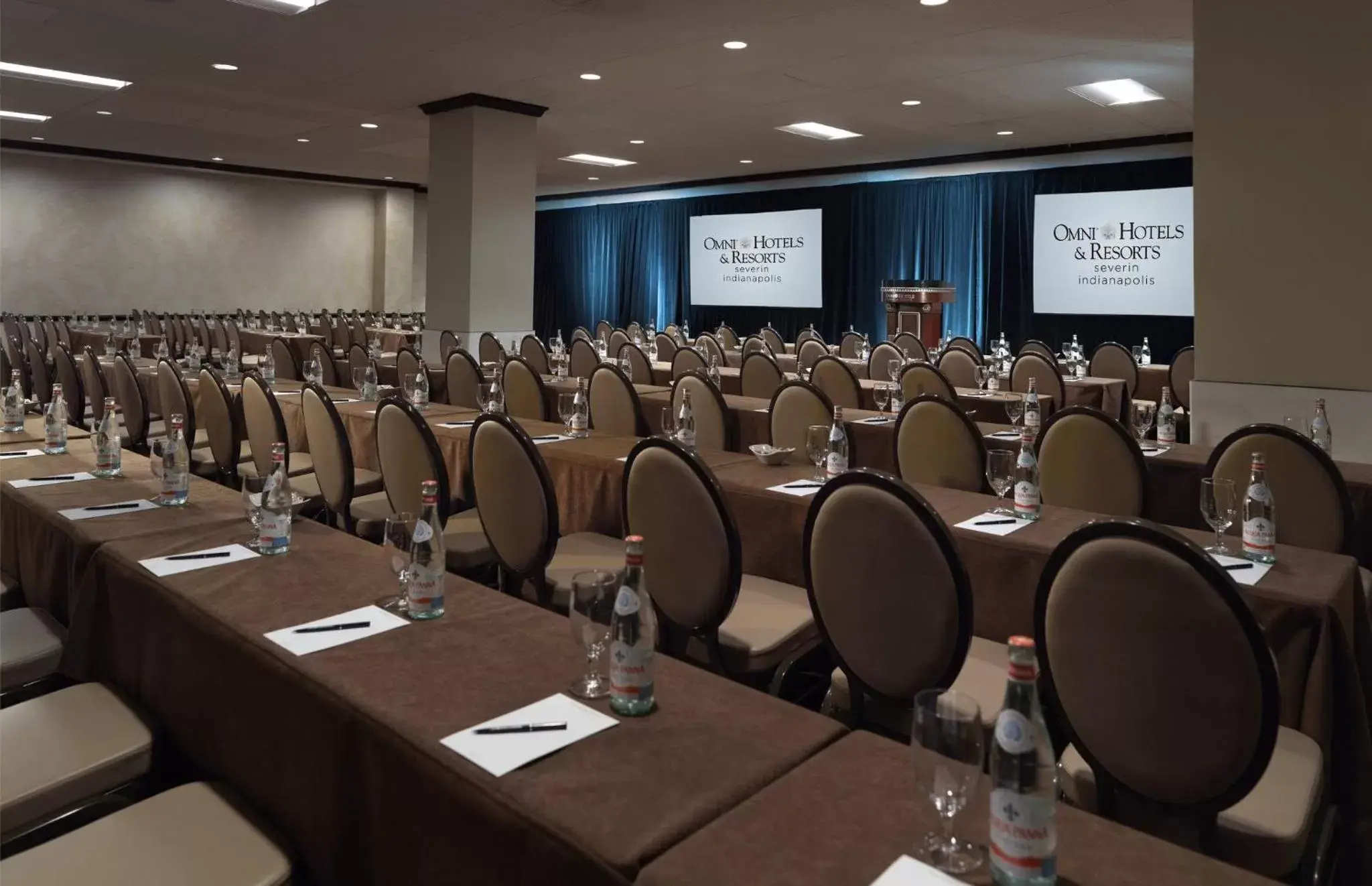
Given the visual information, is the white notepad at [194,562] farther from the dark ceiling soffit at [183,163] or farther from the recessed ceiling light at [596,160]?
the dark ceiling soffit at [183,163]

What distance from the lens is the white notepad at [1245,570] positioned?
238 cm

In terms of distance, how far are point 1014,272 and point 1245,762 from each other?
1276 cm

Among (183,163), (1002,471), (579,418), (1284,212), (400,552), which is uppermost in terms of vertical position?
(183,163)

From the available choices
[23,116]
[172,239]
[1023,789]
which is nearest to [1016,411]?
[1023,789]

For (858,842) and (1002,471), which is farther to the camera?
(1002,471)

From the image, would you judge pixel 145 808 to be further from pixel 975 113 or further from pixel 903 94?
pixel 975 113

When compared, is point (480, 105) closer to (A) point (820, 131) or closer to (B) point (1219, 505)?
(A) point (820, 131)

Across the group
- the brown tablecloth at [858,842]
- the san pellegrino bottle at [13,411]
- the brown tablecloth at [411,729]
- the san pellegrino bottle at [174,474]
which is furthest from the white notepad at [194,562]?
the san pellegrino bottle at [13,411]

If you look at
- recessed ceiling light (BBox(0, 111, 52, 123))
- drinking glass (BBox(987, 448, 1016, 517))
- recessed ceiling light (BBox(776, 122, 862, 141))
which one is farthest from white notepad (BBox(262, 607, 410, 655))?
recessed ceiling light (BBox(0, 111, 52, 123))

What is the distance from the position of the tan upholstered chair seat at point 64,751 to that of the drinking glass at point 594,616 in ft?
3.29

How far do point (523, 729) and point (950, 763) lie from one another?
0.64 metres

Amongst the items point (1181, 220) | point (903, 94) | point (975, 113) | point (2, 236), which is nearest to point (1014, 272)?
point (1181, 220)

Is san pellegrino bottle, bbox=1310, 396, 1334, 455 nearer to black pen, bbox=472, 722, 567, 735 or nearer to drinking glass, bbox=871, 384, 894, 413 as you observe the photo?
drinking glass, bbox=871, 384, 894, 413

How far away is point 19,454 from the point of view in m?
3.90
